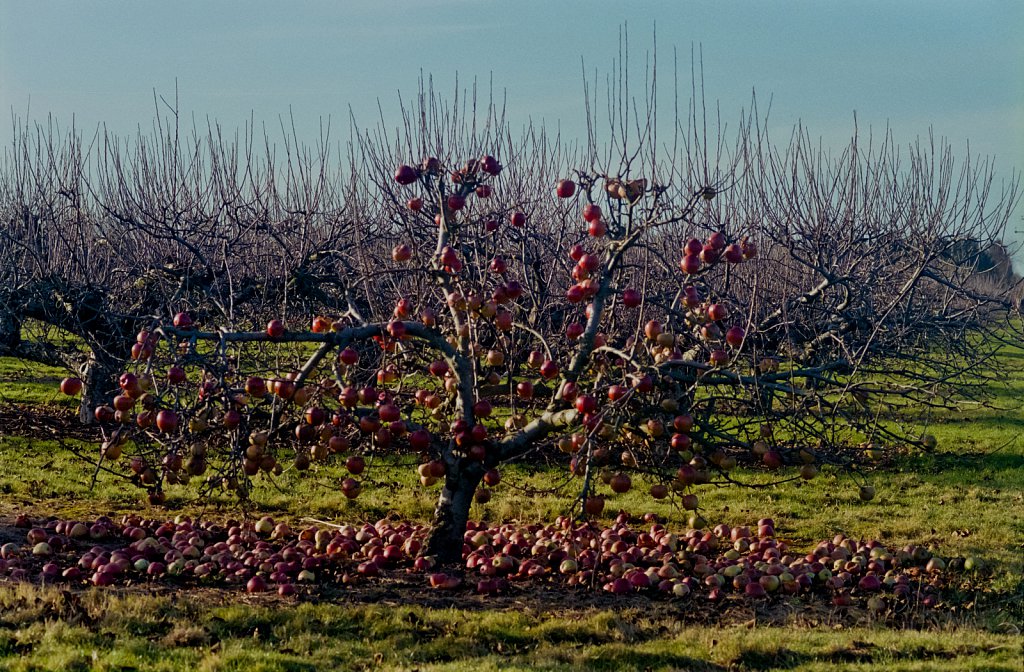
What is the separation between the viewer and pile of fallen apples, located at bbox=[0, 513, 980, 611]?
6344 mm

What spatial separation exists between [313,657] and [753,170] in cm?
1146

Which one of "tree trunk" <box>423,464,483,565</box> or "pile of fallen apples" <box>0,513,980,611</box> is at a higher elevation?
"tree trunk" <box>423,464,483,565</box>

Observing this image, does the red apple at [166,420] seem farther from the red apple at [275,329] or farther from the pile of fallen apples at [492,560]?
the pile of fallen apples at [492,560]

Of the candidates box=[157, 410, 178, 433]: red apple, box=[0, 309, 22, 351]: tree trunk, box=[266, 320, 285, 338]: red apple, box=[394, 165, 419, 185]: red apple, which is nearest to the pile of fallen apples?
box=[157, 410, 178, 433]: red apple

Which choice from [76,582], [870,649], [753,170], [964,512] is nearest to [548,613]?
[870,649]

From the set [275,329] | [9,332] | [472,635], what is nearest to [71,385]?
[275,329]

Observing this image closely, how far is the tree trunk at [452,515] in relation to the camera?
6.32m

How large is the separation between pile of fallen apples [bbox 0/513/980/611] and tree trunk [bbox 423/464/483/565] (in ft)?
0.39

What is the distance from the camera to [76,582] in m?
6.25

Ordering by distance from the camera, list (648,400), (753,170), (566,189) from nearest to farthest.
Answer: (648,400) → (566,189) → (753,170)

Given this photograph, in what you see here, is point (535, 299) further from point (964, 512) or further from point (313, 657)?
point (964, 512)

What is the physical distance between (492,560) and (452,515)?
418mm

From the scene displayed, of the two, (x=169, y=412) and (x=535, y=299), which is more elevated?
(x=535, y=299)

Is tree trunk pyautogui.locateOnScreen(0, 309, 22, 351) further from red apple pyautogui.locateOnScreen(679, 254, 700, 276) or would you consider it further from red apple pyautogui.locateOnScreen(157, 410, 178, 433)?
red apple pyautogui.locateOnScreen(679, 254, 700, 276)
